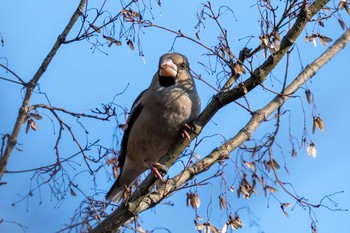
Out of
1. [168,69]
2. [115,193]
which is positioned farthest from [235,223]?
[115,193]

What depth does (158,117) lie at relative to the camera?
184 inches

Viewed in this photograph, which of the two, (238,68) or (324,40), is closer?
(238,68)

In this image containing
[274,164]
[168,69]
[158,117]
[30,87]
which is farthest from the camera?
[168,69]

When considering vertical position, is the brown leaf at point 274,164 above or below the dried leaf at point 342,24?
below

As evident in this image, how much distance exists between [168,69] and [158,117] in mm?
385

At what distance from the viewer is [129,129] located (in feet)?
16.6

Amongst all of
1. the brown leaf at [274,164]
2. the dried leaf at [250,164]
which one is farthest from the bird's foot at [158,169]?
the brown leaf at [274,164]

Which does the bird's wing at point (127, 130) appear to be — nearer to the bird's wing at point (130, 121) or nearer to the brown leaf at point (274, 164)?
the bird's wing at point (130, 121)

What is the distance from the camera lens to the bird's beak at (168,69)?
4.79m

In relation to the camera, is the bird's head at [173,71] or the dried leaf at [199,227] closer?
the dried leaf at [199,227]

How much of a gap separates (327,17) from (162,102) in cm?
151

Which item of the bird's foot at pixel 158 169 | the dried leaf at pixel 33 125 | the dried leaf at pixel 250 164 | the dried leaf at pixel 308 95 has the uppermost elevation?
the dried leaf at pixel 33 125

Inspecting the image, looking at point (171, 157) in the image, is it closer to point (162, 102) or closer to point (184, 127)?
point (184, 127)

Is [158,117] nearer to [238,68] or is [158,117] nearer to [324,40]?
[238,68]
